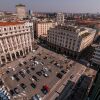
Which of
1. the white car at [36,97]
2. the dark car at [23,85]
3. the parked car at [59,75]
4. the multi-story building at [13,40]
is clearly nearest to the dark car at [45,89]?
the white car at [36,97]

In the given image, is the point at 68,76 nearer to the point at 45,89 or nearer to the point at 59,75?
the point at 59,75

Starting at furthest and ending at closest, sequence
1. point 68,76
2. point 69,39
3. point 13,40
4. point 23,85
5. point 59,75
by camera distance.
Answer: point 69,39, point 13,40, point 68,76, point 59,75, point 23,85

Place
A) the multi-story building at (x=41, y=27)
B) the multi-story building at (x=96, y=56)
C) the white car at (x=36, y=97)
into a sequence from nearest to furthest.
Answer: the white car at (x=36, y=97) < the multi-story building at (x=96, y=56) < the multi-story building at (x=41, y=27)

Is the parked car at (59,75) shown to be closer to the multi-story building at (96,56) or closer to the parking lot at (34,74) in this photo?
the parking lot at (34,74)

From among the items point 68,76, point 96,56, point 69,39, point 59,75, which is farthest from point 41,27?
point 68,76

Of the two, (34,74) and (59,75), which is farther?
(34,74)

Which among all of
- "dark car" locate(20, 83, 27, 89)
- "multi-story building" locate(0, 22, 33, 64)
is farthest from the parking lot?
"multi-story building" locate(0, 22, 33, 64)

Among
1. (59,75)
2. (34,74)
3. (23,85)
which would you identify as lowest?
(23,85)

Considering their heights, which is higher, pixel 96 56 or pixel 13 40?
pixel 13 40
